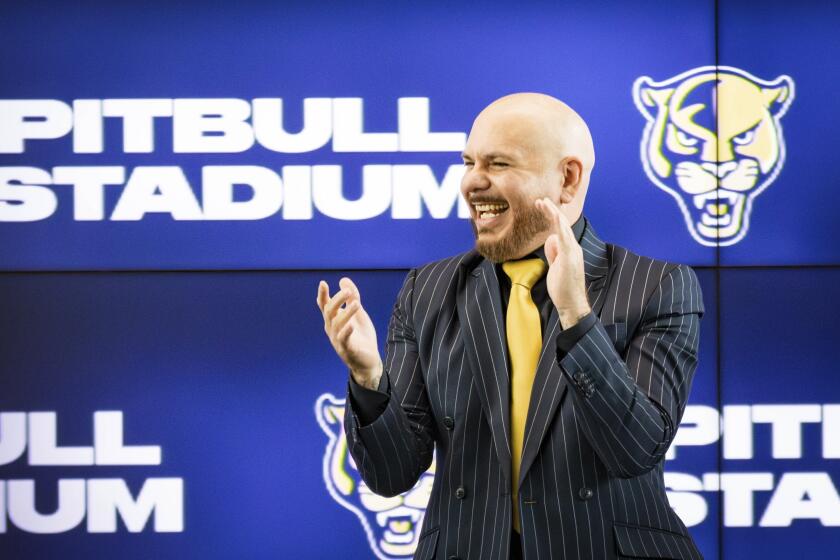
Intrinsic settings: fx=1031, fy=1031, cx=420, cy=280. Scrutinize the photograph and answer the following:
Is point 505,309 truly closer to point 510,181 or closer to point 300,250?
point 510,181

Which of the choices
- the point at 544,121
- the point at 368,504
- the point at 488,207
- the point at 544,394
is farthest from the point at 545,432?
the point at 368,504

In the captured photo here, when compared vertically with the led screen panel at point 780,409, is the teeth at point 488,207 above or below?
above

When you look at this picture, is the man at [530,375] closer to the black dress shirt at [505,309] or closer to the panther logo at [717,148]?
the black dress shirt at [505,309]

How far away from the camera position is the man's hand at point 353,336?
4.70 feet

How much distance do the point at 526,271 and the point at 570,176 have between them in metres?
0.17

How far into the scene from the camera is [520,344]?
155cm

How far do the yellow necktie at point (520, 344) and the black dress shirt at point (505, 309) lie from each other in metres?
0.01

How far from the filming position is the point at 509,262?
1644 mm

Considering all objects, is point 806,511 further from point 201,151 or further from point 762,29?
point 201,151

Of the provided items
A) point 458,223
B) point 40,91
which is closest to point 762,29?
point 458,223

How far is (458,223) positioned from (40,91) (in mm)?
1254

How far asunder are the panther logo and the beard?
1.41 m

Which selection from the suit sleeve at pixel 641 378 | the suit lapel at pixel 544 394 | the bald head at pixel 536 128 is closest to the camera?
the suit sleeve at pixel 641 378

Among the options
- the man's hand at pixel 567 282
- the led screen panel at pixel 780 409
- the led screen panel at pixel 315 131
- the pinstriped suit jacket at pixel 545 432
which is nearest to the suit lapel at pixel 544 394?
the pinstriped suit jacket at pixel 545 432
